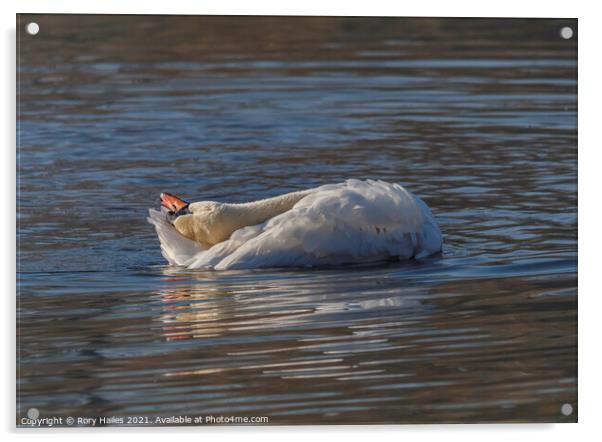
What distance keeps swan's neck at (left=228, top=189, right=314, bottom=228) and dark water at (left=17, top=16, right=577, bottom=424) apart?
34cm

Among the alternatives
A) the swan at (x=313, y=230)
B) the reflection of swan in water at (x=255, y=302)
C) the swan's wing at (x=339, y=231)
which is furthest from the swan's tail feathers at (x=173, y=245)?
the swan's wing at (x=339, y=231)

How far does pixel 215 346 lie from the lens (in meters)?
7.85

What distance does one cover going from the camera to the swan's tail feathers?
938 centimetres

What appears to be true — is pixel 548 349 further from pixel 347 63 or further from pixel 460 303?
pixel 347 63

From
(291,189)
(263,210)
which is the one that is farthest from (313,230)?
(291,189)

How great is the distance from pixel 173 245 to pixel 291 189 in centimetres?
175

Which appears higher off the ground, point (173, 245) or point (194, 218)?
point (194, 218)

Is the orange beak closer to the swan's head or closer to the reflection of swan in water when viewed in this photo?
the swan's head

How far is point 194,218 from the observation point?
937 cm

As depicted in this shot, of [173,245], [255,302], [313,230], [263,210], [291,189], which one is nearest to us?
[255,302]

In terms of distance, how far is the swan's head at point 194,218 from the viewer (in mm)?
9320

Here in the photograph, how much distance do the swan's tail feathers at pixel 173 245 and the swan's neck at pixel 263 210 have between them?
0.29 meters

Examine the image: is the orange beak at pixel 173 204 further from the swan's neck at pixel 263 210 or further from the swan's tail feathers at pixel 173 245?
the swan's neck at pixel 263 210

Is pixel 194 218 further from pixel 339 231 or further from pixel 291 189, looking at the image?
pixel 291 189
